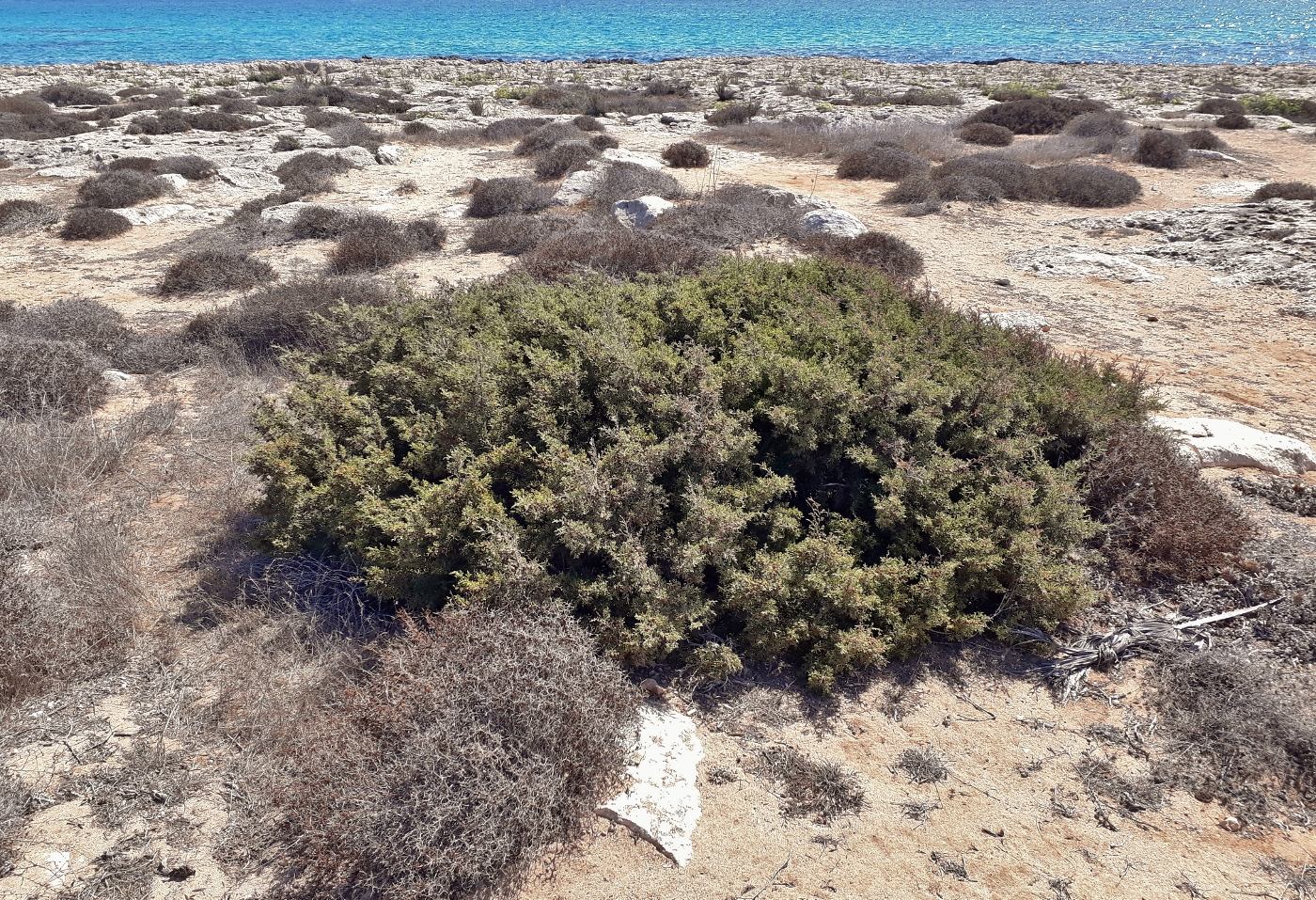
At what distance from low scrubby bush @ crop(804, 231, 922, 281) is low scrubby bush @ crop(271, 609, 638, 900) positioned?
8.26 meters

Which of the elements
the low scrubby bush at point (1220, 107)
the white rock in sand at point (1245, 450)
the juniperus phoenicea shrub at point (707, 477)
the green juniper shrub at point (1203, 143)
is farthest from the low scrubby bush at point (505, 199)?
the low scrubby bush at point (1220, 107)

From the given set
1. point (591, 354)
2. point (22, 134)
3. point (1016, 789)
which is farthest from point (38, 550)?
point (22, 134)

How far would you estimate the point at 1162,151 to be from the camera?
685 inches

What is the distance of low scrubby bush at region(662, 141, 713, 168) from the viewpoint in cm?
1764

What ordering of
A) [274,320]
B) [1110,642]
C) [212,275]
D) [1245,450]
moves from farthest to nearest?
[212,275], [274,320], [1245,450], [1110,642]

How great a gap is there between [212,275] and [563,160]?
352 inches

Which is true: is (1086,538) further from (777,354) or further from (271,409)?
(271,409)

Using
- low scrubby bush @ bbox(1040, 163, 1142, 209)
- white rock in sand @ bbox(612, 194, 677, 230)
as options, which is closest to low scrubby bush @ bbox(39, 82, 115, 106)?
white rock in sand @ bbox(612, 194, 677, 230)

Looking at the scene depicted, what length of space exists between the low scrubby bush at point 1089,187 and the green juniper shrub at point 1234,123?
38.1ft

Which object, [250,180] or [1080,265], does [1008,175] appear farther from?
[250,180]

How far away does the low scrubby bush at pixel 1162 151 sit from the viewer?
17.3 m

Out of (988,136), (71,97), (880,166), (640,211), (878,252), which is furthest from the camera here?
(71,97)

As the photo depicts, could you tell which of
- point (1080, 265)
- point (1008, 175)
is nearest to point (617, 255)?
point (1080, 265)

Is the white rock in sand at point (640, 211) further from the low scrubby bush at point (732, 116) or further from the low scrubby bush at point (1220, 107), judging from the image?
the low scrubby bush at point (1220, 107)
